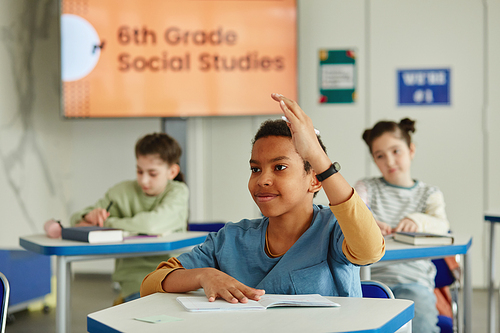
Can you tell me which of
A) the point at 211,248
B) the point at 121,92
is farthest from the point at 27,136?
the point at 211,248

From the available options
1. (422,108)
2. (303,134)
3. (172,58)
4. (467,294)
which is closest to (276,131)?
(303,134)

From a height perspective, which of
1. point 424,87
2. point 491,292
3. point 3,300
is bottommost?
point 491,292

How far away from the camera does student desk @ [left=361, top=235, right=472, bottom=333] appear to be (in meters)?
1.83

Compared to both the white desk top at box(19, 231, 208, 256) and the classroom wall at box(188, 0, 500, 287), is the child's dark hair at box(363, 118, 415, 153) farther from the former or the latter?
the classroom wall at box(188, 0, 500, 287)

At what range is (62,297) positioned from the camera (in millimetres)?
1958

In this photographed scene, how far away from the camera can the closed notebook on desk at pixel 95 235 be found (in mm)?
2037

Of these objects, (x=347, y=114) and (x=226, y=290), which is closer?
(x=226, y=290)

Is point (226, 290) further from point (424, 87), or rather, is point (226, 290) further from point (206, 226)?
point (424, 87)

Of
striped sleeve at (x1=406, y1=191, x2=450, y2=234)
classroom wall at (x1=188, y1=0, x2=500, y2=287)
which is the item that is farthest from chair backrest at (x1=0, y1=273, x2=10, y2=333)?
classroom wall at (x1=188, y1=0, x2=500, y2=287)

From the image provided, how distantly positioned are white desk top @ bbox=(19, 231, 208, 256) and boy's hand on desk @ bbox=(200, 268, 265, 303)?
0.95m

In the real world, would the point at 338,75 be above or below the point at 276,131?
above

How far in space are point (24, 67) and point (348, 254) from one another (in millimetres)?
3691

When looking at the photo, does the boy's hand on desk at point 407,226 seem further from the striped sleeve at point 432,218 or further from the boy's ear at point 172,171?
the boy's ear at point 172,171

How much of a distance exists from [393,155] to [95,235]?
143 cm
